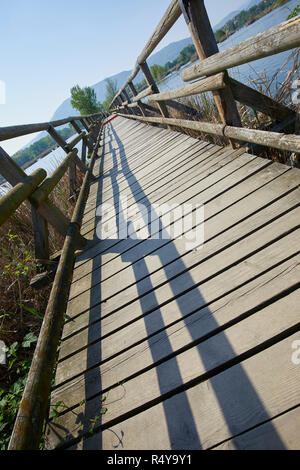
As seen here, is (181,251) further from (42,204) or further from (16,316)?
(16,316)

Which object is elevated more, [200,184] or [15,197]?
[15,197]

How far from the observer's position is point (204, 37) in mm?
2049

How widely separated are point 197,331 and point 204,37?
224 cm

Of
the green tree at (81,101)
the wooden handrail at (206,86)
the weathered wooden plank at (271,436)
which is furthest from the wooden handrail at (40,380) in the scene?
the green tree at (81,101)

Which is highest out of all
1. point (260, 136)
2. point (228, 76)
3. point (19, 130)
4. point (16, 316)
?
point (19, 130)

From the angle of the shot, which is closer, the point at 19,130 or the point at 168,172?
the point at 19,130

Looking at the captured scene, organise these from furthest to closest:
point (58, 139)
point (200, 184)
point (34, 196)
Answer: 1. point (58, 139)
2. point (200, 184)
3. point (34, 196)

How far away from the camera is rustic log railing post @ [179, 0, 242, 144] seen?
1989 millimetres

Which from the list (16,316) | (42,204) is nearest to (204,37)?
(42,204)

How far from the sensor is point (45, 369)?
41.5 inches

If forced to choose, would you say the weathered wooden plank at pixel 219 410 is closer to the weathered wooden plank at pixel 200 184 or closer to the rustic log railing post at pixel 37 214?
the weathered wooden plank at pixel 200 184

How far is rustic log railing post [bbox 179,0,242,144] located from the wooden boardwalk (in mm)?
402

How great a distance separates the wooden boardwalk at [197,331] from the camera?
0.89 metres

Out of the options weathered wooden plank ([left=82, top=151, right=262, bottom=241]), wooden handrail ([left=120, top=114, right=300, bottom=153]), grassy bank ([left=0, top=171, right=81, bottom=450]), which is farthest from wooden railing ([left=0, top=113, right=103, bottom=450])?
wooden handrail ([left=120, top=114, right=300, bottom=153])
